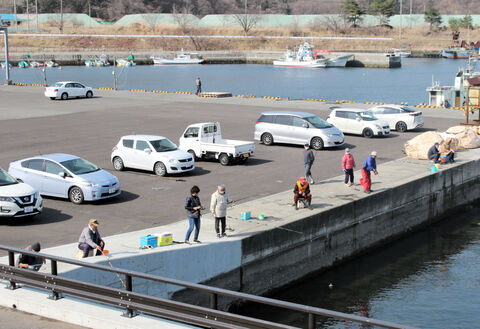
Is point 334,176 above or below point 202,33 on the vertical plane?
below

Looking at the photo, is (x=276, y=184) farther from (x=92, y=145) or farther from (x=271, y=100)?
(x=271, y=100)

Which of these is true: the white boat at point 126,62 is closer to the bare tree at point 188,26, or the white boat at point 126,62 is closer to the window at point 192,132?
the bare tree at point 188,26

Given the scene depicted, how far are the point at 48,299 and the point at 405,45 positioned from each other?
17325 cm

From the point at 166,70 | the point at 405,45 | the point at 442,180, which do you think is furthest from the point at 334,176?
the point at 405,45

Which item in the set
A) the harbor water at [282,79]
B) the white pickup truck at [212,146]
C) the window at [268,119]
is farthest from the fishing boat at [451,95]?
the white pickup truck at [212,146]

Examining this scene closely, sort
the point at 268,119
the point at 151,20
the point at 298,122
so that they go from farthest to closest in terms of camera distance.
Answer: the point at 151,20, the point at 268,119, the point at 298,122

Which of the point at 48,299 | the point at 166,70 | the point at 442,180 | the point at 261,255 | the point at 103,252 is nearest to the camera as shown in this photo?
the point at 48,299

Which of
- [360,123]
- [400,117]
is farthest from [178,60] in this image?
[360,123]

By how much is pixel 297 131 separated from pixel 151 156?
924 centimetres

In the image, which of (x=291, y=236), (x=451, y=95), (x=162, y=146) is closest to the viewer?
(x=291, y=236)

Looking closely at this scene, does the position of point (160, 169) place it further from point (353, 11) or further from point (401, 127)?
point (353, 11)

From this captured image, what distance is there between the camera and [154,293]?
55.0 feet

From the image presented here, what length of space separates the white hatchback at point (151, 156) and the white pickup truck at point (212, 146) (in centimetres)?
217

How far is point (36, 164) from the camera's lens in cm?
2364
